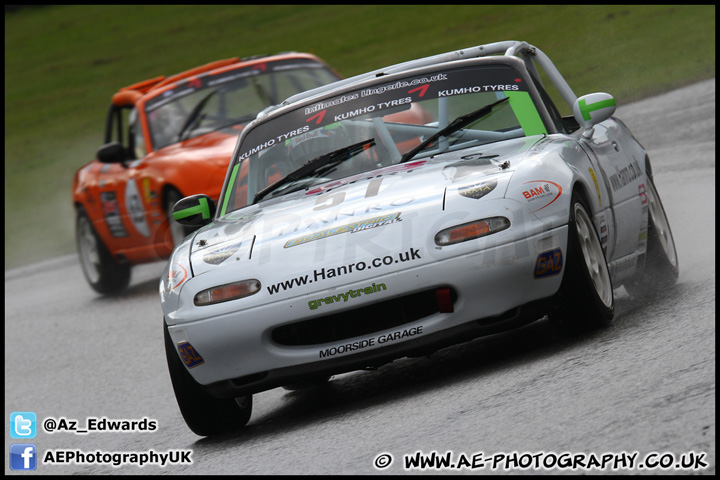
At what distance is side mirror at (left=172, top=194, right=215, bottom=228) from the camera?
629 cm

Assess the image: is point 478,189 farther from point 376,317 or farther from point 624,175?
point 624,175

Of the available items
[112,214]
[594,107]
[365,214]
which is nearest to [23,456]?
[365,214]

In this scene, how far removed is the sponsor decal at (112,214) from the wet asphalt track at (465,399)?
239cm

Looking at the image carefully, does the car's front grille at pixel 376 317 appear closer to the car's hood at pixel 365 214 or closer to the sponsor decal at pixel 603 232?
the car's hood at pixel 365 214

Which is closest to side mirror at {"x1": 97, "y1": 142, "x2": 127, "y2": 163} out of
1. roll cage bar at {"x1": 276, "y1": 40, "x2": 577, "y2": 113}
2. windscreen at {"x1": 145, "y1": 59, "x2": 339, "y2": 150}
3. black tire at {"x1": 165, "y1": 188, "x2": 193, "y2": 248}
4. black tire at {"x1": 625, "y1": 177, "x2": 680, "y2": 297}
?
windscreen at {"x1": 145, "y1": 59, "x2": 339, "y2": 150}

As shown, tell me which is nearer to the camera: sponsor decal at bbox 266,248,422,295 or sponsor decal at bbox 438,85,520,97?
sponsor decal at bbox 266,248,422,295

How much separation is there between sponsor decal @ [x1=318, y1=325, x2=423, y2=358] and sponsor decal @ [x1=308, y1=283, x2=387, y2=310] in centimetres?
20

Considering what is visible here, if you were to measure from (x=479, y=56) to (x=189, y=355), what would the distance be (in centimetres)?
260

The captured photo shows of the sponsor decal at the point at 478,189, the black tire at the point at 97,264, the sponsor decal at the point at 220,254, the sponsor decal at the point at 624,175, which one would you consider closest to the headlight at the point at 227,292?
the sponsor decal at the point at 220,254

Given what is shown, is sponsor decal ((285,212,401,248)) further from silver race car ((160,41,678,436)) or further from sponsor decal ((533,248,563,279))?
sponsor decal ((533,248,563,279))

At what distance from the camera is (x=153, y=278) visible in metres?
12.4

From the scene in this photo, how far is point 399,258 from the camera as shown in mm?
4758

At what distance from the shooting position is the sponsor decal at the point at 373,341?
4.81 m

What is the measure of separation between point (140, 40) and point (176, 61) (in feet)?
20.3
